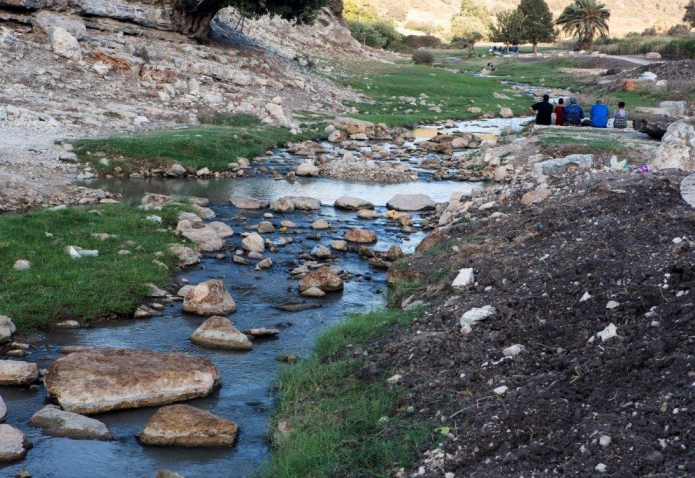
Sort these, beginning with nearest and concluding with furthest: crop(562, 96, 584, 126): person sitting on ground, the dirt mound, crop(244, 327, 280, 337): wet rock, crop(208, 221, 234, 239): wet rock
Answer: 1. the dirt mound
2. crop(244, 327, 280, 337): wet rock
3. crop(208, 221, 234, 239): wet rock
4. crop(562, 96, 584, 126): person sitting on ground

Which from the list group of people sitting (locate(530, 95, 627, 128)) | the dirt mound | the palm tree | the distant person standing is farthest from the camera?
the palm tree

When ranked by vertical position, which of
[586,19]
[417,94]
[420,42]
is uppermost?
[586,19]

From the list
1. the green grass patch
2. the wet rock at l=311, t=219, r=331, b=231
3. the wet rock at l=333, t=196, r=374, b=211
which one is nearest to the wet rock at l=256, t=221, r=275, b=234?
the wet rock at l=311, t=219, r=331, b=231

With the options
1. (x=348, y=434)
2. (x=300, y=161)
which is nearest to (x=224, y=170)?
(x=300, y=161)

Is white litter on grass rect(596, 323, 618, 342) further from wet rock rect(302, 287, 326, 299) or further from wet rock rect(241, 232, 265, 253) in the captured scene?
wet rock rect(241, 232, 265, 253)

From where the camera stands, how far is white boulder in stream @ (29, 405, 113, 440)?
22.1 ft

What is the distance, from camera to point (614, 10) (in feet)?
482

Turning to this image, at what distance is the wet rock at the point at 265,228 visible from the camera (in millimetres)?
13606

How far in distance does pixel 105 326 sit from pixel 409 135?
1776 centimetres

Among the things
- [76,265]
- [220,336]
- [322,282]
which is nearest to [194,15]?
[76,265]

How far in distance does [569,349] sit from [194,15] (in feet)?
86.6

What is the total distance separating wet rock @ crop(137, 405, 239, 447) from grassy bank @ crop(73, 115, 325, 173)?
37.2ft

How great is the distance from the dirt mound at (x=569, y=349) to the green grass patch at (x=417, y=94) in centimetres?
1807

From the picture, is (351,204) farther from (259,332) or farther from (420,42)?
(420,42)
